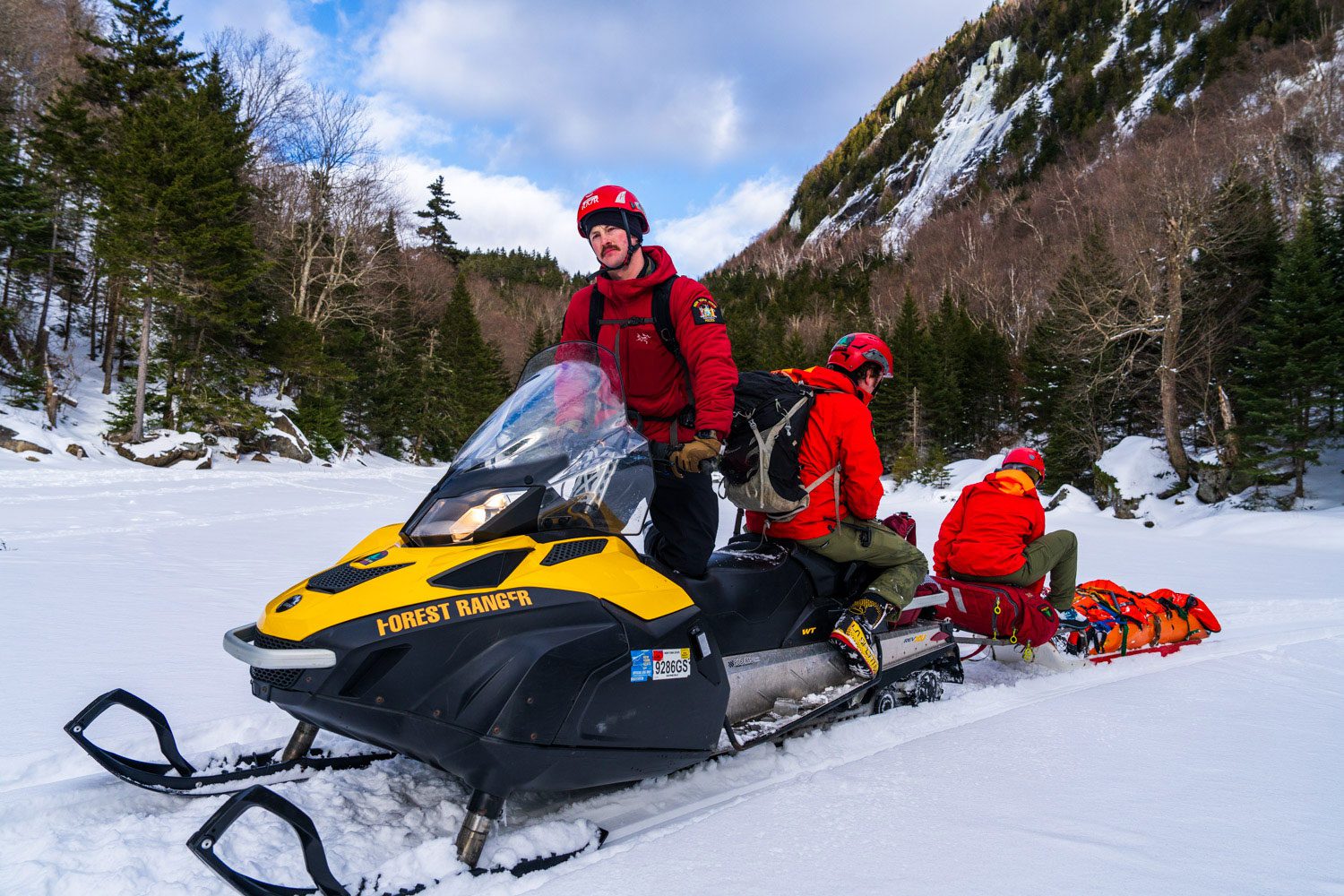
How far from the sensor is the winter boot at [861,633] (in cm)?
310

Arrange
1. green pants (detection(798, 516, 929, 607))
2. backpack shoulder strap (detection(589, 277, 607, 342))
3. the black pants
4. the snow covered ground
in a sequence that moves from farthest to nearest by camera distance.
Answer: green pants (detection(798, 516, 929, 607))
backpack shoulder strap (detection(589, 277, 607, 342))
the black pants
the snow covered ground

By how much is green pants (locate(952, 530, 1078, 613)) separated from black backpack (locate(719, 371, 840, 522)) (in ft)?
5.89

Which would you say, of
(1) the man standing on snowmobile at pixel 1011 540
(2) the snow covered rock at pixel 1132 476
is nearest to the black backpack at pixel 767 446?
(1) the man standing on snowmobile at pixel 1011 540

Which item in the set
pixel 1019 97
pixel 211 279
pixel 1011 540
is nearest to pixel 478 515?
pixel 1011 540

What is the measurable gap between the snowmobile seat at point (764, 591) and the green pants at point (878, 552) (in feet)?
0.25

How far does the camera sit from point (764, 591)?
2.90 metres

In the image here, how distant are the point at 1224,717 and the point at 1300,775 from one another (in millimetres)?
715

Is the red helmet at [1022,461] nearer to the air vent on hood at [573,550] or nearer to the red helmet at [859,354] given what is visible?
the red helmet at [859,354]

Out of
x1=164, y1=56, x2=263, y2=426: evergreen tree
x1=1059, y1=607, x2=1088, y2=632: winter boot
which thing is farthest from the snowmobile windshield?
x1=164, y1=56, x2=263, y2=426: evergreen tree

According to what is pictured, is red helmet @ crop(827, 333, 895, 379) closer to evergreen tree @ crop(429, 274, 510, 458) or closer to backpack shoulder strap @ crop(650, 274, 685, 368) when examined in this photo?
backpack shoulder strap @ crop(650, 274, 685, 368)

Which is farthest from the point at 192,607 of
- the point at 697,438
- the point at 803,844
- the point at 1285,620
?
the point at 1285,620

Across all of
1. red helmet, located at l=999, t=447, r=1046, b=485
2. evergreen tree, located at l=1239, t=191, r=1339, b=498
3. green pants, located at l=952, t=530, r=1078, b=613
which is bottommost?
green pants, located at l=952, t=530, r=1078, b=613

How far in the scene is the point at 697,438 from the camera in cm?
256

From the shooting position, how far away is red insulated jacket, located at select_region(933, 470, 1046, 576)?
13.7 feet
